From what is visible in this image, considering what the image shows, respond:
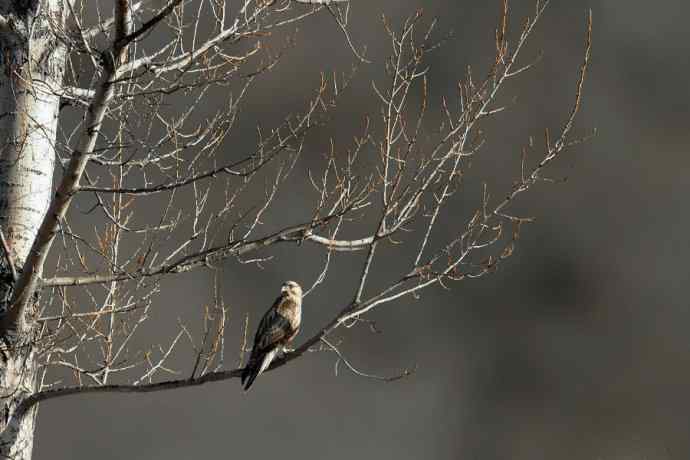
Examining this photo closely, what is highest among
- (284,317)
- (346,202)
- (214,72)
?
(214,72)

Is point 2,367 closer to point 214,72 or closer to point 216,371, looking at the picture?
point 216,371

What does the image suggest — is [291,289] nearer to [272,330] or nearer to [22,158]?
[272,330]

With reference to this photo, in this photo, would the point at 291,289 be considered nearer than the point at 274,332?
No

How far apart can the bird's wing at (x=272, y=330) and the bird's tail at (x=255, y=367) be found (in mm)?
39

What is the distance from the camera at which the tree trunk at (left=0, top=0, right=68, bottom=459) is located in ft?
12.7

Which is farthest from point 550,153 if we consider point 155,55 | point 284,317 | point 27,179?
point 27,179

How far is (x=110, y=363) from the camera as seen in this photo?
13.9 ft

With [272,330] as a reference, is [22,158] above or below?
above

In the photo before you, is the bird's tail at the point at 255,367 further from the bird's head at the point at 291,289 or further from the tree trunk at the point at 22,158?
the tree trunk at the point at 22,158

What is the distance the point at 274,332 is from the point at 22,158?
1.27 m

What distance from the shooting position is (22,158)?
396 cm

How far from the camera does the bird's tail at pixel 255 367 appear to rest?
378 cm

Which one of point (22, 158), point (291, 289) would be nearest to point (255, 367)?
point (291, 289)

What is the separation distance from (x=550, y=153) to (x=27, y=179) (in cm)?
210
